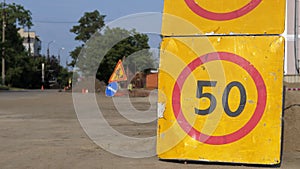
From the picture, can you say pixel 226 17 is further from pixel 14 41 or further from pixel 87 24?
pixel 14 41

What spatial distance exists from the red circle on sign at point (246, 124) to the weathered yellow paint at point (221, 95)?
1.1 inches

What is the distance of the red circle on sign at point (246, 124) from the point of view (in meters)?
6.50

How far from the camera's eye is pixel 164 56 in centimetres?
673

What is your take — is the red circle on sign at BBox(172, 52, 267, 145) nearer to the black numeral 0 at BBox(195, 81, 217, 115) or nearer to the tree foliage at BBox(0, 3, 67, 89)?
the black numeral 0 at BBox(195, 81, 217, 115)

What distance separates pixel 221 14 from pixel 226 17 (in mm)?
74

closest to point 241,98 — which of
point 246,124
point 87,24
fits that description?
point 246,124

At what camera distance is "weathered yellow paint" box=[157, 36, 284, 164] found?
647 cm

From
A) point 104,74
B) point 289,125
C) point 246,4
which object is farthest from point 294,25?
point 104,74

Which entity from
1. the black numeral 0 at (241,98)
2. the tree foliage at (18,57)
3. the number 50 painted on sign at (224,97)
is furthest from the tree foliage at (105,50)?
the tree foliage at (18,57)

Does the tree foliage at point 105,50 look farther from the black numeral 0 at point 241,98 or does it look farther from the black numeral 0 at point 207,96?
the black numeral 0 at point 241,98

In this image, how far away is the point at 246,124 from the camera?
6527mm

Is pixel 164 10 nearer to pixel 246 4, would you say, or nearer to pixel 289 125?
pixel 246 4

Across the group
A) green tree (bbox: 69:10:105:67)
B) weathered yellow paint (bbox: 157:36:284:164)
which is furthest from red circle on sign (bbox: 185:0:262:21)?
green tree (bbox: 69:10:105:67)

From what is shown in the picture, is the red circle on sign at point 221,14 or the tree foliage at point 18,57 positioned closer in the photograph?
the red circle on sign at point 221,14
